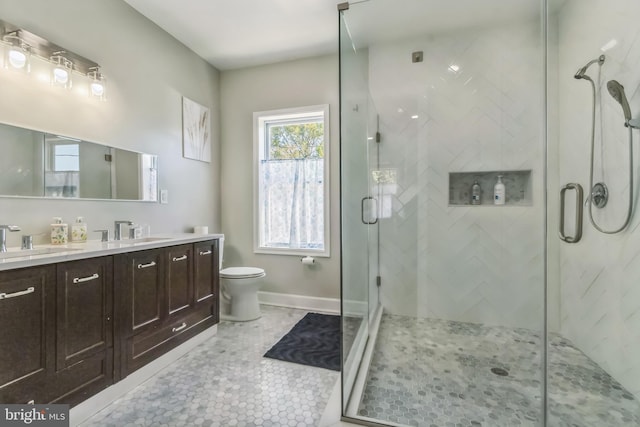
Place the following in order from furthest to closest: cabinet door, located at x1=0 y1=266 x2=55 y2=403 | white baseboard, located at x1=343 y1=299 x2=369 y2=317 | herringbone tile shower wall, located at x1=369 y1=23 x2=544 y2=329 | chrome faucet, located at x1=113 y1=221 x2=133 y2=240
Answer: herringbone tile shower wall, located at x1=369 y1=23 x2=544 y2=329
chrome faucet, located at x1=113 y1=221 x2=133 y2=240
white baseboard, located at x1=343 y1=299 x2=369 y2=317
cabinet door, located at x1=0 y1=266 x2=55 y2=403

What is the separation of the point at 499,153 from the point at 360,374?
1.97 metres

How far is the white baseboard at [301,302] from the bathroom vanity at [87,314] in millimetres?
1135

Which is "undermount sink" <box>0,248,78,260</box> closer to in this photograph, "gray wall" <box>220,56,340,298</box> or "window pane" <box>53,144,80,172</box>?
"window pane" <box>53,144,80,172</box>

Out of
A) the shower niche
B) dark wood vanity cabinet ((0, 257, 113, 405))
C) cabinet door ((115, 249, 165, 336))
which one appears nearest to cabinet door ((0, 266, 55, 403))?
dark wood vanity cabinet ((0, 257, 113, 405))

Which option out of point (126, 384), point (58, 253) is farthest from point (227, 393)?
point (58, 253)

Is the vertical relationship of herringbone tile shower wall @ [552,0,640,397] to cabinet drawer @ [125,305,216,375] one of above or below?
above

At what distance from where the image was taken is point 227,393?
1604 mm

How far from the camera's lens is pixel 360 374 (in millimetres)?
1678

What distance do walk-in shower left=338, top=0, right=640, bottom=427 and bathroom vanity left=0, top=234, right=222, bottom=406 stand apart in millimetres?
1130

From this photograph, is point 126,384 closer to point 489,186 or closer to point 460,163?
point 460,163

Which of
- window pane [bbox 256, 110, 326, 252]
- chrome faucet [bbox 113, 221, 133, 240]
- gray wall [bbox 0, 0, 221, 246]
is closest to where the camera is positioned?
gray wall [bbox 0, 0, 221, 246]

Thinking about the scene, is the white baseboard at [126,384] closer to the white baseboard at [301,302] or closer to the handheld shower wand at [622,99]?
the white baseboard at [301,302]

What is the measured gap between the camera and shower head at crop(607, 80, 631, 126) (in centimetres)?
150
